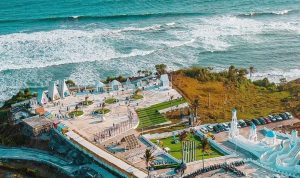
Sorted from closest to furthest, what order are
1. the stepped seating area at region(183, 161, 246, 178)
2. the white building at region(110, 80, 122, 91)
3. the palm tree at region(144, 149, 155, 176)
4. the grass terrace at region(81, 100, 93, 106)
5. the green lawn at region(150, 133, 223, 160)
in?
the palm tree at region(144, 149, 155, 176)
the stepped seating area at region(183, 161, 246, 178)
the green lawn at region(150, 133, 223, 160)
the grass terrace at region(81, 100, 93, 106)
the white building at region(110, 80, 122, 91)

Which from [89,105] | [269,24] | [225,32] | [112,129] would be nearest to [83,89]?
[89,105]

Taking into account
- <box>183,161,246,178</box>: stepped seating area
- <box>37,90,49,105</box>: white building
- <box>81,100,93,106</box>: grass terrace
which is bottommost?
<box>183,161,246,178</box>: stepped seating area

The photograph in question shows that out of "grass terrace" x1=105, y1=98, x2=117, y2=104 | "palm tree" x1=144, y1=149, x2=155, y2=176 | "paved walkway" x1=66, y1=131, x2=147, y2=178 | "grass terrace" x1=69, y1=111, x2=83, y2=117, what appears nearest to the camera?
"palm tree" x1=144, y1=149, x2=155, y2=176

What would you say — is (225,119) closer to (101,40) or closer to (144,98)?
(144,98)

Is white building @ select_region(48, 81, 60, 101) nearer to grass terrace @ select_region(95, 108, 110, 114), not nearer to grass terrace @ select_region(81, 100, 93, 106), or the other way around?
grass terrace @ select_region(81, 100, 93, 106)

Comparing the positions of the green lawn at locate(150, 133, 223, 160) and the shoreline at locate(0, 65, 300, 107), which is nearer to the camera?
the green lawn at locate(150, 133, 223, 160)

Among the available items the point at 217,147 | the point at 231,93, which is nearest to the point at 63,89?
the point at 231,93

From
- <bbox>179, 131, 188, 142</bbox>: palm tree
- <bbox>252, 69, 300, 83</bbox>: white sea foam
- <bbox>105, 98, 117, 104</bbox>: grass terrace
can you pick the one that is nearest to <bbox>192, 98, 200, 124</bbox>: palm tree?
<bbox>179, 131, 188, 142</bbox>: palm tree

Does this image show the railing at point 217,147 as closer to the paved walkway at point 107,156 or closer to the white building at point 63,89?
the paved walkway at point 107,156
